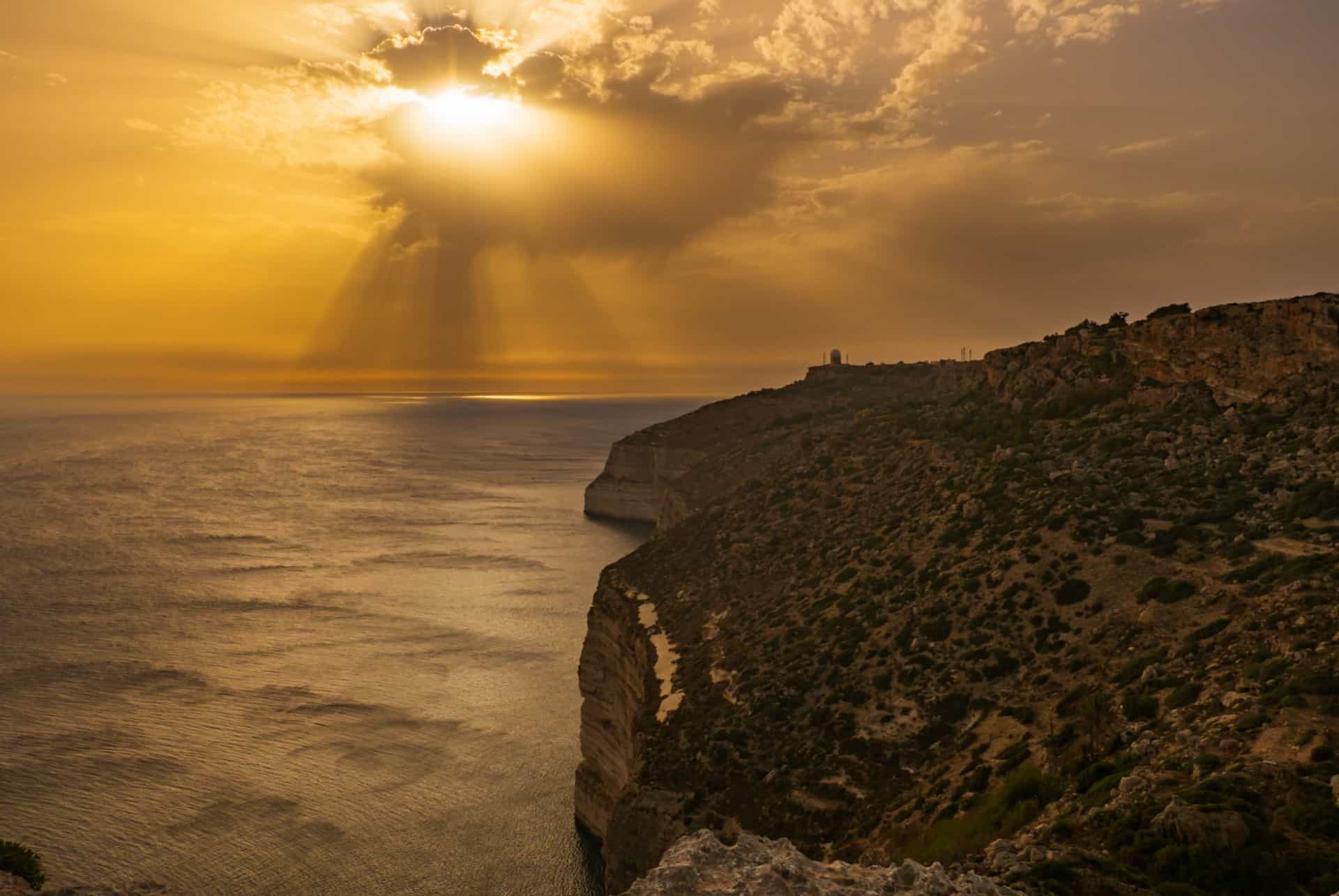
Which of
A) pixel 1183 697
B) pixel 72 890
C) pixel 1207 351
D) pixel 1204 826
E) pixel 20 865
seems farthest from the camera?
pixel 1207 351

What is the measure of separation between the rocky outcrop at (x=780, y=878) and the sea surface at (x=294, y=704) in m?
24.1

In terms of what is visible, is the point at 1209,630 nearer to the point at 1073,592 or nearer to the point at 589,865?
the point at 1073,592

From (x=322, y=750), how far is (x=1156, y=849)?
40.6 meters

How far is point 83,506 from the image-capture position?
113 meters

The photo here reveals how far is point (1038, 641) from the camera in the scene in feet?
80.9

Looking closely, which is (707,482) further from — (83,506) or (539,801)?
(83,506)

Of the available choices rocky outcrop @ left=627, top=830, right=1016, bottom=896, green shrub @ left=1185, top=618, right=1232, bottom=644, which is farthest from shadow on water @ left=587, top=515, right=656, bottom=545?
rocky outcrop @ left=627, top=830, right=1016, bottom=896

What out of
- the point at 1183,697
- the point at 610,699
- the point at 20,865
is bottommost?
the point at 610,699

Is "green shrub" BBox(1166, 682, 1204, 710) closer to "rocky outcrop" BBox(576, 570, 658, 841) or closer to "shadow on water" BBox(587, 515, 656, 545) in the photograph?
"rocky outcrop" BBox(576, 570, 658, 841)

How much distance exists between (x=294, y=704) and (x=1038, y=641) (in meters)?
41.8

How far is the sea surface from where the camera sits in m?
34.4

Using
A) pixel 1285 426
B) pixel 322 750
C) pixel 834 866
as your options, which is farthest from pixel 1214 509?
pixel 322 750

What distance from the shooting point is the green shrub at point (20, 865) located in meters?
18.4

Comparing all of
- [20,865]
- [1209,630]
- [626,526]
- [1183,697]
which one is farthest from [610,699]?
[626,526]
